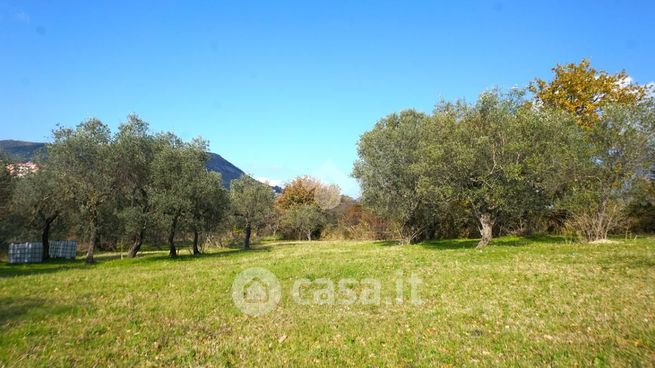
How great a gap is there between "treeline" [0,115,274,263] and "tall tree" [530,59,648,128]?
115 feet

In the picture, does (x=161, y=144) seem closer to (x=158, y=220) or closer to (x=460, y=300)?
(x=158, y=220)

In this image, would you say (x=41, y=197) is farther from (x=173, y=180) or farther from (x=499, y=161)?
(x=499, y=161)

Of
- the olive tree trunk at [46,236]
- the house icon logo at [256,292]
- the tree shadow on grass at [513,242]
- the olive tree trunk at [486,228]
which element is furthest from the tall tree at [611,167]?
the olive tree trunk at [46,236]

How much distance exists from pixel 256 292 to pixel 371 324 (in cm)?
583

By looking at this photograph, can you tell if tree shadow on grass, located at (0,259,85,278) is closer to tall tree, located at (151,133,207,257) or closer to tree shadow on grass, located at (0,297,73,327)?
tall tree, located at (151,133,207,257)

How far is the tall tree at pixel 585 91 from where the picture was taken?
126 feet

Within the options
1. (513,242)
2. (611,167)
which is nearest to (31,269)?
(513,242)

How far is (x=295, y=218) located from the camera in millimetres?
68188

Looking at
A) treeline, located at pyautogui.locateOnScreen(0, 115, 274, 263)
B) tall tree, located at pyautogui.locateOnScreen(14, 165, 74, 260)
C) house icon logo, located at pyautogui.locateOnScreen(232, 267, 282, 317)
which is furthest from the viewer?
tall tree, located at pyautogui.locateOnScreen(14, 165, 74, 260)

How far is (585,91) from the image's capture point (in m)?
39.5

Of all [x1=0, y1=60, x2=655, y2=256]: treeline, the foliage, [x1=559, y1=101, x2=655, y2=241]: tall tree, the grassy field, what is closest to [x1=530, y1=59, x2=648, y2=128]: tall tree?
[x1=0, y1=60, x2=655, y2=256]: treeline

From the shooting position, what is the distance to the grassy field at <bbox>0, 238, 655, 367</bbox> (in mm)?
7270

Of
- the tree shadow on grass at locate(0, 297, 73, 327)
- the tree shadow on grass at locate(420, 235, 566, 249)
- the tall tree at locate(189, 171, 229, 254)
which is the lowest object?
the tree shadow on grass at locate(0, 297, 73, 327)

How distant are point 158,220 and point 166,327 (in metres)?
22.1
